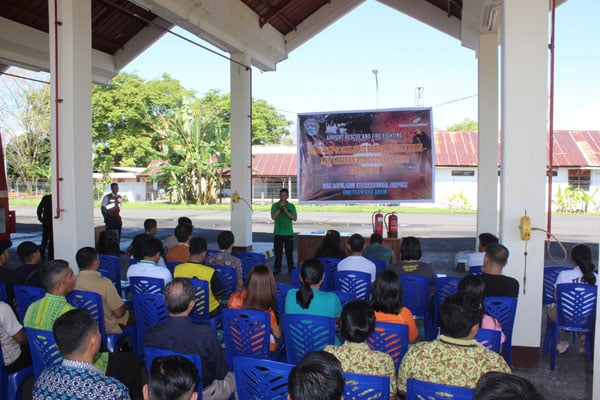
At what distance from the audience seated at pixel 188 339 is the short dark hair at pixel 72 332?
60 cm

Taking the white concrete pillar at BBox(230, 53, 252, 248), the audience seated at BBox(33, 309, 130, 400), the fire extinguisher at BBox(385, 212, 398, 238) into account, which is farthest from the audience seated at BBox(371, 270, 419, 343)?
the white concrete pillar at BBox(230, 53, 252, 248)

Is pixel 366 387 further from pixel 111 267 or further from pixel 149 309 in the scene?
pixel 111 267

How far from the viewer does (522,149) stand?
445cm

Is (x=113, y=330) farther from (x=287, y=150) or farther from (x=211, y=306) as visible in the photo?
(x=287, y=150)

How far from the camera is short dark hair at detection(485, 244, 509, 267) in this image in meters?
4.14

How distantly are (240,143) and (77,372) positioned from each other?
801 centimetres

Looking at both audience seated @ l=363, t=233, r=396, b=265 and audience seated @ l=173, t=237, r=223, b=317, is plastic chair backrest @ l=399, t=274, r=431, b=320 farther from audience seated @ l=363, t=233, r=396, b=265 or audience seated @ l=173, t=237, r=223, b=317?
audience seated @ l=173, t=237, r=223, b=317

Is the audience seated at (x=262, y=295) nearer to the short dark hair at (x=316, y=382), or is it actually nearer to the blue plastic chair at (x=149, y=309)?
the blue plastic chair at (x=149, y=309)

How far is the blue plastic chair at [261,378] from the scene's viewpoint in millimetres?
2328

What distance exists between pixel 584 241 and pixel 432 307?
1051 centimetres

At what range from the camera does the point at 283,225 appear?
8656 millimetres

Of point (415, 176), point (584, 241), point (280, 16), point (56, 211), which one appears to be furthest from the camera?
point (584, 241)

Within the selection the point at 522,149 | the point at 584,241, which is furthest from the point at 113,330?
the point at 584,241

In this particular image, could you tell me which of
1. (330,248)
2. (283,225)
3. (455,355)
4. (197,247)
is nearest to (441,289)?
(330,248)
